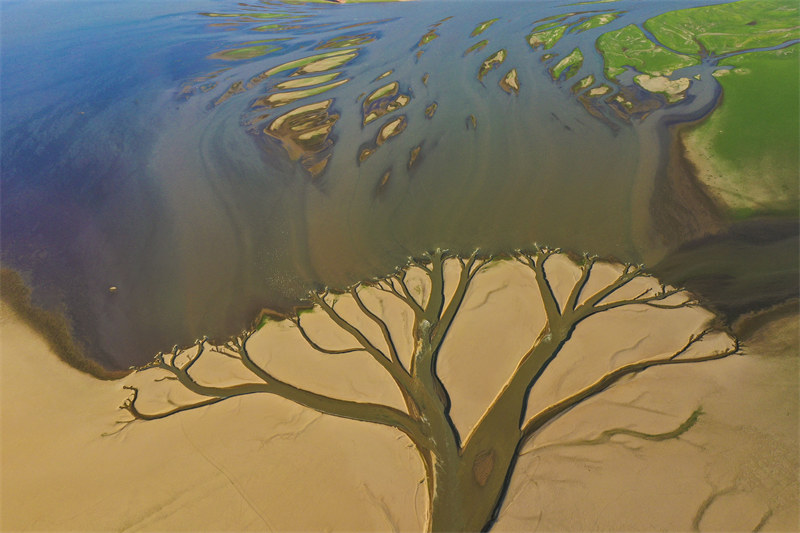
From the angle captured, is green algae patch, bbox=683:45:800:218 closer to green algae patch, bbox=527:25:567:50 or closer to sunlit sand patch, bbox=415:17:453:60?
green algae patch, bbox=527:25:567:50

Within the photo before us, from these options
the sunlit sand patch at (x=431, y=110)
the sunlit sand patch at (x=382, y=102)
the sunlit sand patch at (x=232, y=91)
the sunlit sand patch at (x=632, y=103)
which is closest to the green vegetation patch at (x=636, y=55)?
the sunlit sand patch at (x=632, y=103)

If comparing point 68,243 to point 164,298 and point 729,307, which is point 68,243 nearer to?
point 164,298

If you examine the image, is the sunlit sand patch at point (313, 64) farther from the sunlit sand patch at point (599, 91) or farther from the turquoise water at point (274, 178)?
the sunlit sand patch at point (599, 91)

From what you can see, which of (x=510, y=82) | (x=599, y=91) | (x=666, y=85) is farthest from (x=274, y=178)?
(x=666, y=85)

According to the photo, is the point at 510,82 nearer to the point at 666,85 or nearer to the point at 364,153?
the point at 666,85

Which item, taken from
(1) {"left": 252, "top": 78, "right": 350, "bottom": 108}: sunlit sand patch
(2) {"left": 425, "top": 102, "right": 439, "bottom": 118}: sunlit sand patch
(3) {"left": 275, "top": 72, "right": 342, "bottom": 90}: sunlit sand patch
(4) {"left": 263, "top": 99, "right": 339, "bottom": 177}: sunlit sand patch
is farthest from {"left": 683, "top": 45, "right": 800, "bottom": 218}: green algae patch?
(3) {"left": 275, "top": 72, "right": 342, "bottom": 90}: sunlit sand patch
